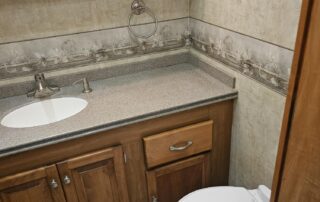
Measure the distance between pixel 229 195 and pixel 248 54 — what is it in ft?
2.08

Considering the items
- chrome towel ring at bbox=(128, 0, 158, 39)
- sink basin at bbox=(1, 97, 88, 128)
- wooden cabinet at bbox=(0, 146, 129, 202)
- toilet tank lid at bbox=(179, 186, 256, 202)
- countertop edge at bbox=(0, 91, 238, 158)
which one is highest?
chrome towel ring at bbox=(128, 0, 158, 39)

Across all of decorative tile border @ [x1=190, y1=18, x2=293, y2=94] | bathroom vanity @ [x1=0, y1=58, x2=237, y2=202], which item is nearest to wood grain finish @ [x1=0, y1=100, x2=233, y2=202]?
bathroom vanity @ [x1=0, y1=58, x2=237, y2=202]

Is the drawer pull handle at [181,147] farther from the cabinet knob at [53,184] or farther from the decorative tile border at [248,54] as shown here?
the cabinet knob at [53,184]

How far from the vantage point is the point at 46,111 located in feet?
4.79

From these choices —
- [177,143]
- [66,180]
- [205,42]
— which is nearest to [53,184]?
[66,180]

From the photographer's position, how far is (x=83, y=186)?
1240 millimetres

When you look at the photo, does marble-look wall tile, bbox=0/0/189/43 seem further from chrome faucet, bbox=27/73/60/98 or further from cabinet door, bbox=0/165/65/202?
cabinet door, bbox=0/165/65/202

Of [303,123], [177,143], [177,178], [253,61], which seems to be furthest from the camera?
[177,178]

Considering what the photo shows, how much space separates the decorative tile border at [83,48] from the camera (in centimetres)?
140

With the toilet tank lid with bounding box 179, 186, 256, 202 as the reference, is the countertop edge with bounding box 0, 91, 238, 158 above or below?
above

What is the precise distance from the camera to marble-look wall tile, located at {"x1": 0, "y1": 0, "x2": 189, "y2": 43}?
4.34 ft

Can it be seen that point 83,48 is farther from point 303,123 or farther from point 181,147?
point 303,123

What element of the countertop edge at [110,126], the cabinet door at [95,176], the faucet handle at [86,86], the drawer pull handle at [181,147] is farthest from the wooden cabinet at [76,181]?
the faucet handle at [86,86]

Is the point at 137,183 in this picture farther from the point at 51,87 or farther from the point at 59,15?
the point at 59,15
